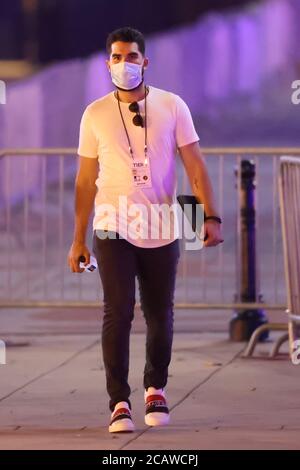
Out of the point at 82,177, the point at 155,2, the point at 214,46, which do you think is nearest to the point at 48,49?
the point at 155,2

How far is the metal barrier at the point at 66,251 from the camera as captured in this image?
12031 mm

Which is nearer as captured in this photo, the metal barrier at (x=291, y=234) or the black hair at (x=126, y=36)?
the black hair at (x=126, y=36)

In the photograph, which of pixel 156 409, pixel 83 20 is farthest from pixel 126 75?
pixel 83 20

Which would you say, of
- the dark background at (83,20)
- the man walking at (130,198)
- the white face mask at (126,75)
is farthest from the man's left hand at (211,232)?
the dark background at (83,20)

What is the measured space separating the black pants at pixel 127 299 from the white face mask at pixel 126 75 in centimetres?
77

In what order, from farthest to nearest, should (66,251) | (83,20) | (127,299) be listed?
(83,20), (66,251), (127,299)

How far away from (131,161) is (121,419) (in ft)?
4.20

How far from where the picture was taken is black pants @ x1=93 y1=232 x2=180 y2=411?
8.58 metres

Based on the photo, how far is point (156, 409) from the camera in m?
8.74

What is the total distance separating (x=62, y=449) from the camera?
8078 millimetres

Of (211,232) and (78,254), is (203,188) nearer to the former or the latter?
(211,232)

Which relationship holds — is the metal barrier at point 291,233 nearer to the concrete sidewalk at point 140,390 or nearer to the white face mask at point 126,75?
the concrete sidewalk at point 140,390

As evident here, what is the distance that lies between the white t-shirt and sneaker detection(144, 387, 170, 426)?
2.52ft

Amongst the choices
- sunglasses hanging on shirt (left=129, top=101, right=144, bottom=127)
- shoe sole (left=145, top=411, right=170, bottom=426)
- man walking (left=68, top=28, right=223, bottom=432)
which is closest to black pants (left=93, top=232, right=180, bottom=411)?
man walking (left=68, top=28, right=223, bottom=432)
